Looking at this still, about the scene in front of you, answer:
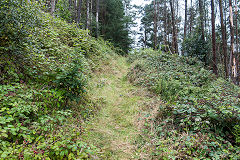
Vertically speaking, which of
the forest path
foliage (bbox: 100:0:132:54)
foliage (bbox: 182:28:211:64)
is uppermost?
foliage (bbox: 100:0:132:54)

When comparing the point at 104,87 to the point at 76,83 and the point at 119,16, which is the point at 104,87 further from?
the point at 119,16

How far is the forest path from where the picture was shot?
2.91m

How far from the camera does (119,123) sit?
4.07 meters

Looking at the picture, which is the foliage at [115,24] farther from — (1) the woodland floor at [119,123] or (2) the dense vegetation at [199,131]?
(2) the dense vegetation at [199,131]

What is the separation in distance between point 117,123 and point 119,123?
0.06 metres

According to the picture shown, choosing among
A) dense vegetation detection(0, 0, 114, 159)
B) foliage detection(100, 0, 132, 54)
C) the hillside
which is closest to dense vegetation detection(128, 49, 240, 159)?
the hillside

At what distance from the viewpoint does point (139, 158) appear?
8.87ft

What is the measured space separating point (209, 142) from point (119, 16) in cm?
1866

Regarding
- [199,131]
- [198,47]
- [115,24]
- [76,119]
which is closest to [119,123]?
[76,119]

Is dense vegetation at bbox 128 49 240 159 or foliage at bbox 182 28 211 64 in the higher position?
foliage at bbox 182 28 211 64

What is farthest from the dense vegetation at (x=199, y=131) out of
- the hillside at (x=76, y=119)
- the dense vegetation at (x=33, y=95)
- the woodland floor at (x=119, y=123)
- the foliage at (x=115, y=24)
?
the foliage at (x=115, y=24)

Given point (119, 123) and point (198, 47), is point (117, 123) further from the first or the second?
point (198, 47)

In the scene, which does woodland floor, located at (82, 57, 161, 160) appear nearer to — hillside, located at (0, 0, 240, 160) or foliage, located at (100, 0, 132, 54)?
hillside, located at (0, 0, 240, 160)

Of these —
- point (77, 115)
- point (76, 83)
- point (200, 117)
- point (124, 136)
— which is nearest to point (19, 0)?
point (76, 83)
